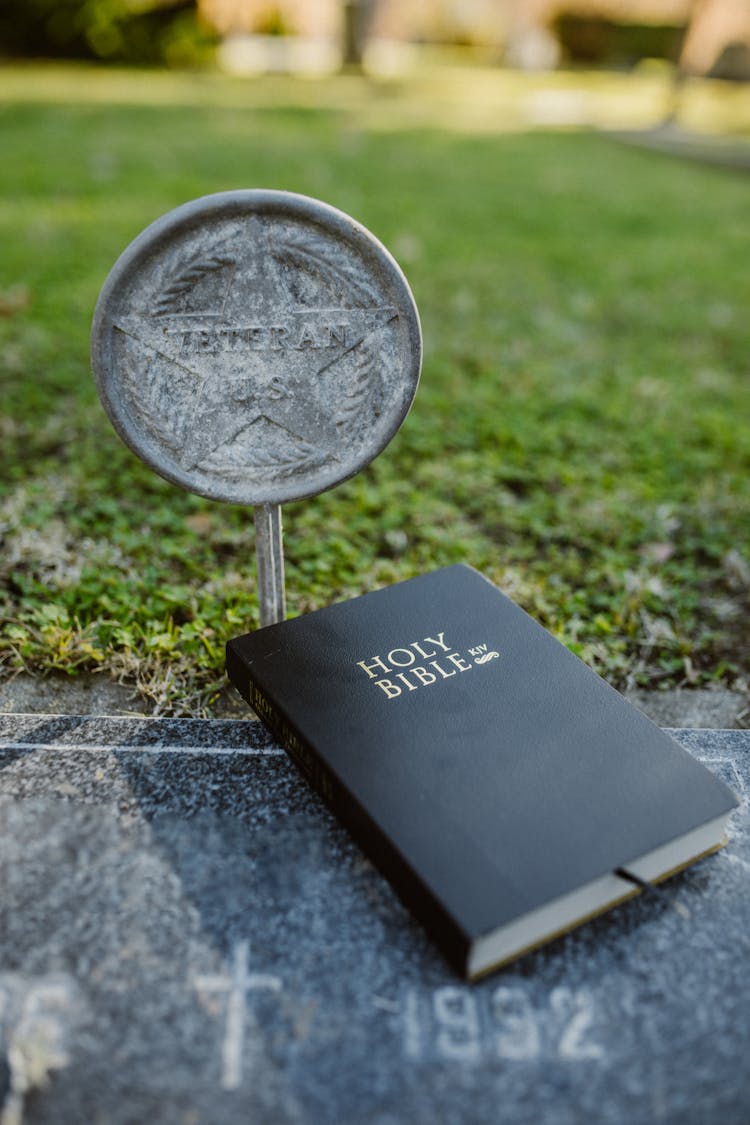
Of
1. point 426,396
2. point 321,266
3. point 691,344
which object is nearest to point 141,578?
point 321,266

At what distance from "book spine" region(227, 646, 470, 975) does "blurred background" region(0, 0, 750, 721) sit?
0.67 feet

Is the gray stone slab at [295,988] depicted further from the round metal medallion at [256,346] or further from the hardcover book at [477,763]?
the round metal medallion at [256,346]

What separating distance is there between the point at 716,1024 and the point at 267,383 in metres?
1.22

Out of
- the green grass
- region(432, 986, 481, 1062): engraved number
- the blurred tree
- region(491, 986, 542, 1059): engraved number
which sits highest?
the blurred tree

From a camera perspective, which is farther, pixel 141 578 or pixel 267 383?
pixel 141 578

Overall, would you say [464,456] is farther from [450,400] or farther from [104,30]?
[104,30]

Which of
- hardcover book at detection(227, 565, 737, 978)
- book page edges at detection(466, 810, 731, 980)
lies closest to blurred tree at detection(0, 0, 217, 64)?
hardcover book at detection(227, 565, 737, 978)

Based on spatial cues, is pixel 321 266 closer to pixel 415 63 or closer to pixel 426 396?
pixel 426 396

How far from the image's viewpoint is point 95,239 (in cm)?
458

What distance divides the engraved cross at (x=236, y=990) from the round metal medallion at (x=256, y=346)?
80cm

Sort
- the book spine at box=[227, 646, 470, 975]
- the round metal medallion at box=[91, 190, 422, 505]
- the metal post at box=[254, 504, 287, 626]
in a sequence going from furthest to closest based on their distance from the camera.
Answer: the metal post at box=[254, 504, 287, 626]
the round metal medallion at box=[91, 190, 422, 505]
the book spine at box=[227, 646, 470, 975]

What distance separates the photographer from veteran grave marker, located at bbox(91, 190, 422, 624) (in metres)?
1.52

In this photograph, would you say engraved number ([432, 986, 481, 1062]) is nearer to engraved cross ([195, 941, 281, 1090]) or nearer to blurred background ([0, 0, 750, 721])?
engraved cross ([195, 941, 281, 1090])

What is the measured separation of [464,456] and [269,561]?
135cm
